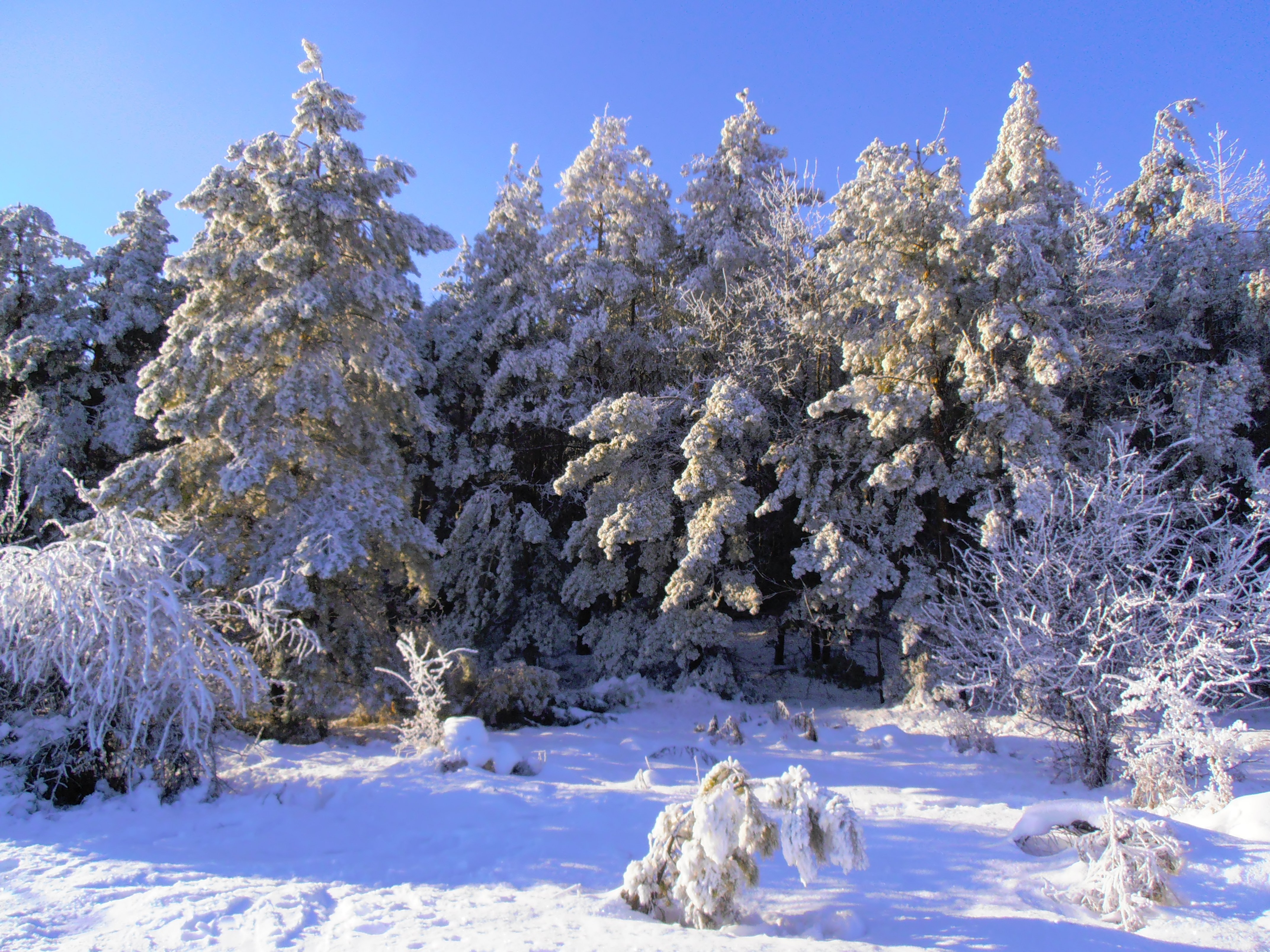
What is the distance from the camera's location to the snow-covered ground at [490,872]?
382 centimetres

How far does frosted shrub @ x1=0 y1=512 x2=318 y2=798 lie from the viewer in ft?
18.1

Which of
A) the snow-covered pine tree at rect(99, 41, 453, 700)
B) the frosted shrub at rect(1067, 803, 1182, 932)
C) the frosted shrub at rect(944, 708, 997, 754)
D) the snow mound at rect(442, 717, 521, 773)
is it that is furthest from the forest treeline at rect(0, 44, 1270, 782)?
the frosted shrub at rect(1067, 803, 1182, 932)

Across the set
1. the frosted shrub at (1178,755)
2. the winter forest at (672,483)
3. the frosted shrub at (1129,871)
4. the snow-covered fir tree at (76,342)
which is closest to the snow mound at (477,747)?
the winter forest at (672,483)

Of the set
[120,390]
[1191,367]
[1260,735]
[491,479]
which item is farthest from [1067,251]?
[120,390]

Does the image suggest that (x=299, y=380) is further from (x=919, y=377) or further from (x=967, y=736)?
(x=967, y=736)

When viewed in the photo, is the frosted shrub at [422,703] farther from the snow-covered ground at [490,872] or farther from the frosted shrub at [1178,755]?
the frosted shrub at [1178,755]

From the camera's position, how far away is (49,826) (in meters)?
5.22

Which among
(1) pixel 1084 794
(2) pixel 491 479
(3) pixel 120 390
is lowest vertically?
(1) pixel 1084 794

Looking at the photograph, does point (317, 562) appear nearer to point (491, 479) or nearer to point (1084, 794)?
point (491, 479)

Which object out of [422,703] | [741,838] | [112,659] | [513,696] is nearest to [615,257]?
[513,696]

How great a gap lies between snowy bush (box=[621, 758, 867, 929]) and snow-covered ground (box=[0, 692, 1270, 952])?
0.62 ft

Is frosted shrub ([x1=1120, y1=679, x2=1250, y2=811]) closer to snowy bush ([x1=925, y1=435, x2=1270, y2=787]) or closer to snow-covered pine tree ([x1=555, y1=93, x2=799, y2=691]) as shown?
snowy bush ([x1=925, y1=435, x2=1270, y2=787])

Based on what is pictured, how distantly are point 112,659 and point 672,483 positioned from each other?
29.4ft

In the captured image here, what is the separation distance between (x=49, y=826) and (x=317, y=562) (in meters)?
3.42
